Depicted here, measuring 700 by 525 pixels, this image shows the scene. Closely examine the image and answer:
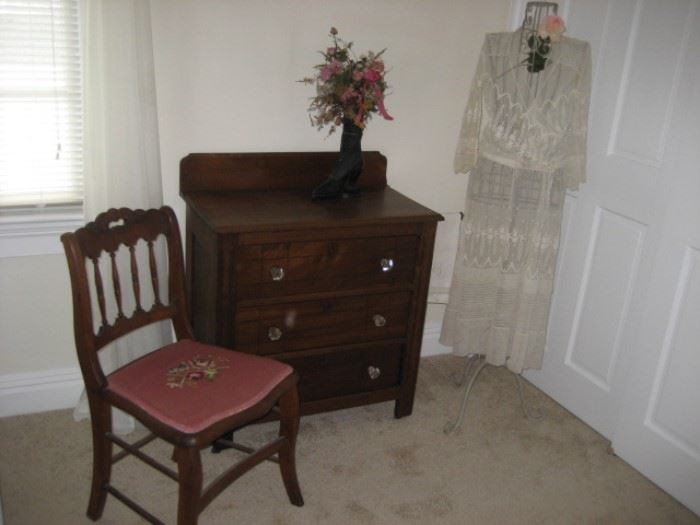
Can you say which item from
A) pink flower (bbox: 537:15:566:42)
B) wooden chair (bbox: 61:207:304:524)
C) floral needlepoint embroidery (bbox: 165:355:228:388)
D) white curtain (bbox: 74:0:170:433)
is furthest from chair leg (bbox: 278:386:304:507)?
pink flower (bbox: 537:15:566:42)

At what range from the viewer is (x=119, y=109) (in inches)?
91.7

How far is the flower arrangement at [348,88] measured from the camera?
2.43 meters

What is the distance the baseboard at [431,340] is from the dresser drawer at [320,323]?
2.15 ft

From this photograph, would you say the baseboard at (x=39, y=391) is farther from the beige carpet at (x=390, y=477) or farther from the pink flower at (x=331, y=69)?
the pink flower at (x=331, y=69)

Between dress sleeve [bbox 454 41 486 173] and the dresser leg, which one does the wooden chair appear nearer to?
the dresser leg

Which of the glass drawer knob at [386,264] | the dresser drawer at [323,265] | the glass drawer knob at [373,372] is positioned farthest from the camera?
the glass drawer knob at [373,372]

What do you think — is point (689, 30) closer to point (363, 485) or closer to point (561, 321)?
point (561, 321)

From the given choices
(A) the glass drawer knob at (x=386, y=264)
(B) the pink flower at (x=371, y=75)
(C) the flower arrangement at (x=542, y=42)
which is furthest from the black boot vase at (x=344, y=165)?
(C) the flower arrangement at (x=542, y=42)

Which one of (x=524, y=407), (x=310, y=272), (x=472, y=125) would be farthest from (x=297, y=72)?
(x=524, y=407)

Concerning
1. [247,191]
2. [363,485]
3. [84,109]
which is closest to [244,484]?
[363,485]

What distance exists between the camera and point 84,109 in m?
2.32

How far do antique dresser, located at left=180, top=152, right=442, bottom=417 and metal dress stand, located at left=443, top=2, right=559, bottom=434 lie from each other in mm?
218

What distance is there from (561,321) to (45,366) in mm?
2137

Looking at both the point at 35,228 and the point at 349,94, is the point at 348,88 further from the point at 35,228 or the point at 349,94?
the point at 35,228
